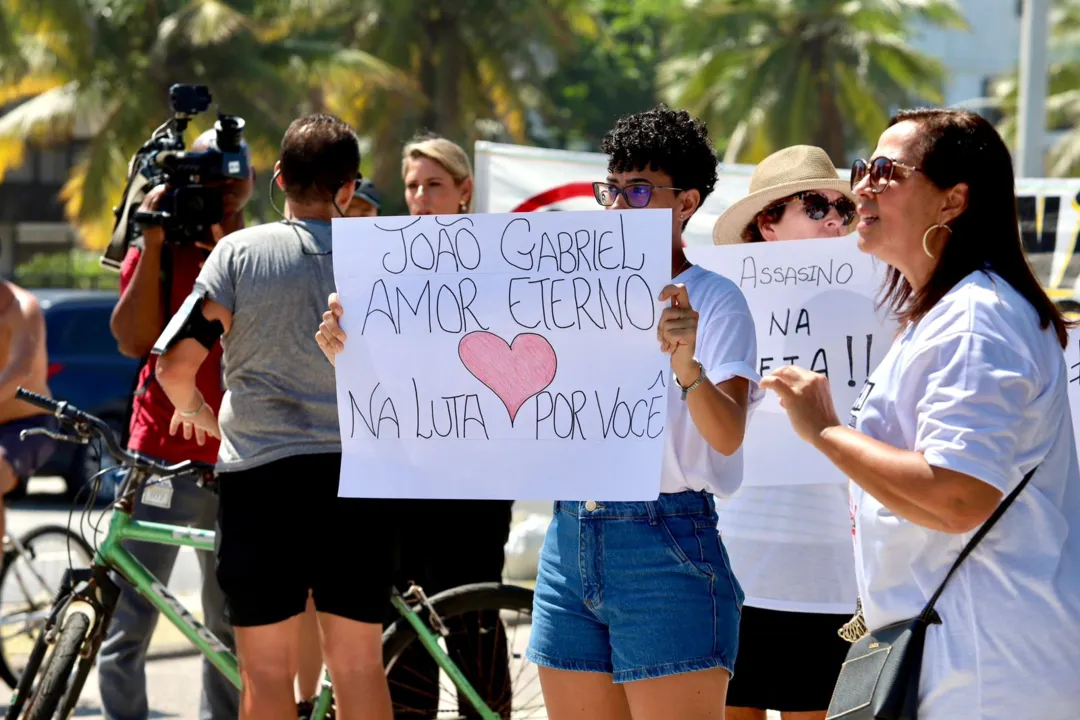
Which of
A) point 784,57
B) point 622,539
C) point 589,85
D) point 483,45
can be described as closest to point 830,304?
point 622,539

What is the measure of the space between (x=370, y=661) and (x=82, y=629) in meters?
0.89

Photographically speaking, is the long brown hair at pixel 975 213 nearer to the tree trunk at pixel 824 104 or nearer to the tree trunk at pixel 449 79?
the tree trunk at pixel 449 79

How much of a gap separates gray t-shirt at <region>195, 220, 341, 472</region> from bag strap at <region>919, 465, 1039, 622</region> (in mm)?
1894

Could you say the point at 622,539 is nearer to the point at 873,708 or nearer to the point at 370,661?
the point at 873,708

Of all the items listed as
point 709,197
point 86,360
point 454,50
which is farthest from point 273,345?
point 454,50

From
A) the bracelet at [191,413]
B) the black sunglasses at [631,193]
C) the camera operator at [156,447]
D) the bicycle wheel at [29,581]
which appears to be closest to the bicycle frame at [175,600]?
the camera operator at [156,447]

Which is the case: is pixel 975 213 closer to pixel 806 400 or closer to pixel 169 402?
pixel 806 400

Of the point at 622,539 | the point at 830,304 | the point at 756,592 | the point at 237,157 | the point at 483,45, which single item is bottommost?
the point at 756,592

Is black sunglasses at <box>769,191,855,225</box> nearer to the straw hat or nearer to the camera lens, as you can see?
the straw hat

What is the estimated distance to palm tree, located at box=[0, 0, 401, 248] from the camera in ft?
85.0

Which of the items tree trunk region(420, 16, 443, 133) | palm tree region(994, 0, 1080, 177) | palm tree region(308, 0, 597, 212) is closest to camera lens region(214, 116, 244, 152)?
palm tree region(308, 0, 597, 212)

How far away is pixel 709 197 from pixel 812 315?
207 cm

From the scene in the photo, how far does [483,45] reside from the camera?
97.1 ft

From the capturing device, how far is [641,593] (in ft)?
9.14
